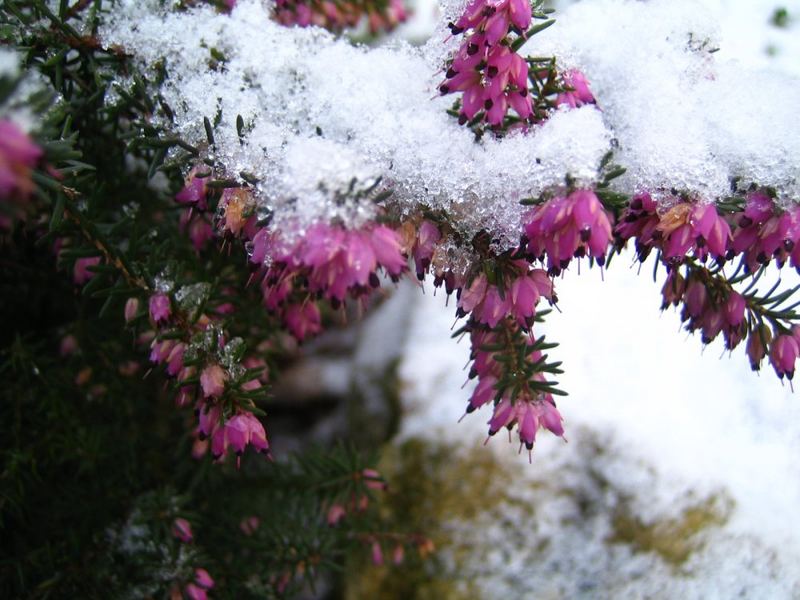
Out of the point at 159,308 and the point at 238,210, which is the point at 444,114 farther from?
the point at 159,308

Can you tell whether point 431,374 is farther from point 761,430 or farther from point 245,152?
point 245,152

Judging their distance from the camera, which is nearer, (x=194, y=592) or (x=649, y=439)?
(x=194, y=592)

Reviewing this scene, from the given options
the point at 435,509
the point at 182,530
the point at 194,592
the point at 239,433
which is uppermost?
the point at 239,433

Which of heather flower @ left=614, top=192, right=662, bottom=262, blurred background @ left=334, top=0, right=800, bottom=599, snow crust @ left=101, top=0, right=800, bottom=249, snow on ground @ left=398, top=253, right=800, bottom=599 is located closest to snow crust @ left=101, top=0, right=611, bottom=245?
snow crust @ left=101, top=0, right=800, bottom=249

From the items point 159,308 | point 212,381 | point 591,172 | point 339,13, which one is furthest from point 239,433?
point 339,13

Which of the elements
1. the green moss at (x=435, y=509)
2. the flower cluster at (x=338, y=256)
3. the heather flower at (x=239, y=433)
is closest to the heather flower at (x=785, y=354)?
the flower cluster at (x=338, y=256)

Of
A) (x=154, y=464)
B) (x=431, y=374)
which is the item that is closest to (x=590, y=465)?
(x=431, y=374)
